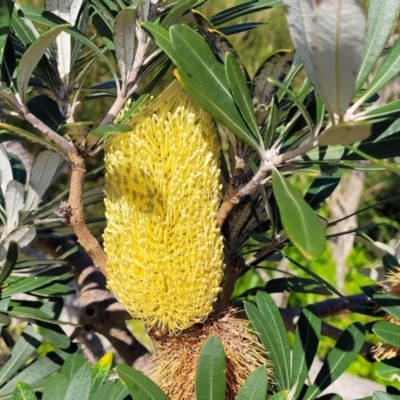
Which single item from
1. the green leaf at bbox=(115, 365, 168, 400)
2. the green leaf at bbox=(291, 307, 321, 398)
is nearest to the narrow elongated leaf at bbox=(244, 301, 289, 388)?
the green leaf at bbox=(291, 307, 321, 398)

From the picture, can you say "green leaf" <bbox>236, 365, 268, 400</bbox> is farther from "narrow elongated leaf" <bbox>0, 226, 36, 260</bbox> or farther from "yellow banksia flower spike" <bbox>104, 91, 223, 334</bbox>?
"narrow elongated leaf" <bbox>0, 226, 36, 260</bbox>

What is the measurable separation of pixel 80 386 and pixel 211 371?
0.12 metres

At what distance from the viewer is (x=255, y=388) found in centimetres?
47

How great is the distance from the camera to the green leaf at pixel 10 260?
0.57 meters

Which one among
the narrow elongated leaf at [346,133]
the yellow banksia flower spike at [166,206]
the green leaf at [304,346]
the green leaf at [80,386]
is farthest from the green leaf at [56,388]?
the narrow elongated leaf at [346,133]

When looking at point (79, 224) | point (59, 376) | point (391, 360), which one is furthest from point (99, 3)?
point (391, 360)

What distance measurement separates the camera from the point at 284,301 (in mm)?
2236

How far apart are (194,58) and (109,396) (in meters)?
0.31

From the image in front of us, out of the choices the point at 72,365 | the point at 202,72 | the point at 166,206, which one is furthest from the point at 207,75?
the point at 72,365

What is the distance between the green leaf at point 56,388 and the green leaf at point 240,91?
0.29m

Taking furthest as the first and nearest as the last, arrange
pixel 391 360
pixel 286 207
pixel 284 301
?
pixel 284 301
pixel 391 360
pixel 286 207

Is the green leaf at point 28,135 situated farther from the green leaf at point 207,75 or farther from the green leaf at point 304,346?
the green leaf at point 304,346

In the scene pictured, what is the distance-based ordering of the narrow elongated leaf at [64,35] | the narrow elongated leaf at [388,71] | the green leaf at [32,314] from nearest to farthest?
the narrow elongated leaf at [388,71]
the narrow elongated leaf at [64,35]
the green leaf at [32,314]

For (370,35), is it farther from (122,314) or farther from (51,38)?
(122,314)
